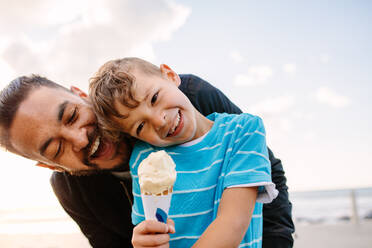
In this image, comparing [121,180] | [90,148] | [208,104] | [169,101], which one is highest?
[208,104]

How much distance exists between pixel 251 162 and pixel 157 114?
0.50 m

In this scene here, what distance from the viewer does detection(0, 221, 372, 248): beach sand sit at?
21.1 feet

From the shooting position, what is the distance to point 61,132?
211 cm

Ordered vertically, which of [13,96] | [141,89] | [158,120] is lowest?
[158,120]

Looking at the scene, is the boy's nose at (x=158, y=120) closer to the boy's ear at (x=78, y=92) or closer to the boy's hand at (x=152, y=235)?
the boy's hand at (x=152, y=235)

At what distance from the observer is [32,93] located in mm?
2211

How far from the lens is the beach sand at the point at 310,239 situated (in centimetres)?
644

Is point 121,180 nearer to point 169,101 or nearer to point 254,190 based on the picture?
point 169,101

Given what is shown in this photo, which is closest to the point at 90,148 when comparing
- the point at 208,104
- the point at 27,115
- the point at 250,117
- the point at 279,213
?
the point at 27,115

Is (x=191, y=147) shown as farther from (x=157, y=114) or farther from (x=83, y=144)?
(x=83, y=144)

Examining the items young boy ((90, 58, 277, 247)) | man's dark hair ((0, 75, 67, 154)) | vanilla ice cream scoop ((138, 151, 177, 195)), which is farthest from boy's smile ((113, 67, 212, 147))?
man's dark hair ((0, 75, 67, 154))

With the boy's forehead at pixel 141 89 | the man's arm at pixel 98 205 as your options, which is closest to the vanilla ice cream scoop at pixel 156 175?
the boy's forehead at pixel 141 89

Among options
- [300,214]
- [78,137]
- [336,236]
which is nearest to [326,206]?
[300,214]

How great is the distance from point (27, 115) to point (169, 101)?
41.4 inches
